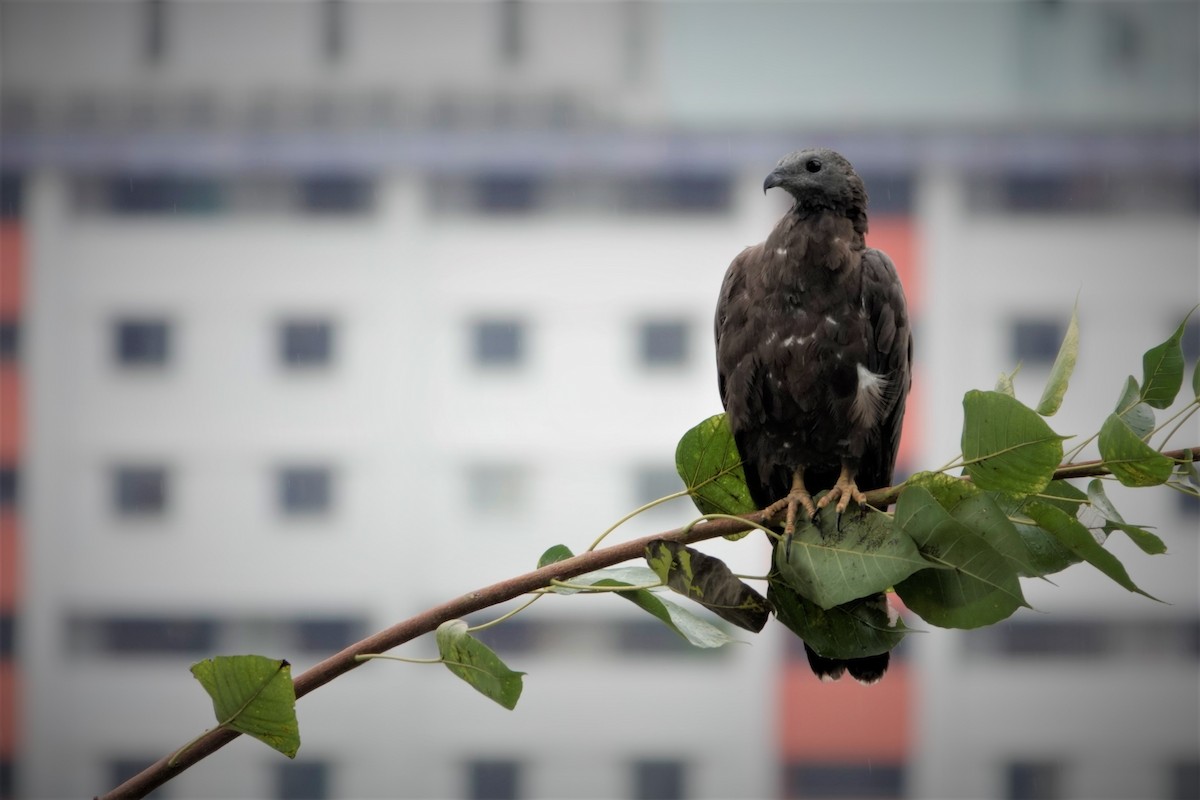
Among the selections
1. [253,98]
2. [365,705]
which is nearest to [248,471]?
[365,705]

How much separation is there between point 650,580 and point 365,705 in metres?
12.8

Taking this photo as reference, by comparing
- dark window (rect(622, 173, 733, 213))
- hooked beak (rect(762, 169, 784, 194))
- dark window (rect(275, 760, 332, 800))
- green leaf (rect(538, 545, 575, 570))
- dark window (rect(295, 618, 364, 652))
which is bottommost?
dark window (rect(275, 760, 332, 800))

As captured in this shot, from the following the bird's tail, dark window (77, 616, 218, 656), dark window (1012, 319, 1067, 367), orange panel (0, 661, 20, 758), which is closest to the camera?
the bird's tail

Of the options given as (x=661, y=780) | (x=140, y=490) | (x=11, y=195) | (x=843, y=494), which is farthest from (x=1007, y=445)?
(x=11, y=195)

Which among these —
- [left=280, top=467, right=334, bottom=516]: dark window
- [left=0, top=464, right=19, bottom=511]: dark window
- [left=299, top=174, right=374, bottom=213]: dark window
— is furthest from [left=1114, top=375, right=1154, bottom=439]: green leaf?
[left=0, top=464, right=19, bottom=511]: dark window

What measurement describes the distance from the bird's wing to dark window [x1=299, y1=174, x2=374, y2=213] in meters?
10.5

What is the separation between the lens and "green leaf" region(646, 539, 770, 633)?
927 millimetres

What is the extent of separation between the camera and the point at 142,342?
12.4 m

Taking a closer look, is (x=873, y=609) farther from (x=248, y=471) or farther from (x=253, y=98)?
(x=253, y=98)

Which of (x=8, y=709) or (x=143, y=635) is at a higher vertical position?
(x=143, y=635)

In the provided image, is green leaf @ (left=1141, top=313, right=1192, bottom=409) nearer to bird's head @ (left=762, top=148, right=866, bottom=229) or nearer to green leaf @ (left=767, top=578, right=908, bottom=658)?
green leaf @ (left=767, top=578, right=908, bottom=658)

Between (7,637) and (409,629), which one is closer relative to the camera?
(409,629)

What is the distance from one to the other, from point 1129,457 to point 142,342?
42.5ft

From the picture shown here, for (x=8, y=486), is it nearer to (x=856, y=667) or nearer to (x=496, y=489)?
(x=496, y=489)
